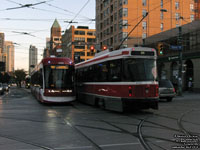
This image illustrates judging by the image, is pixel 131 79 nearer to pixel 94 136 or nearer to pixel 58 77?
pixel 94 136

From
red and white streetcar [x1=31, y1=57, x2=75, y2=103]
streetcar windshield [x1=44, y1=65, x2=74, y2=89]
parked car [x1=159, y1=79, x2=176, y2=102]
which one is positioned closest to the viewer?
red and white streetcar [x1=31, y1=57, x2=75, y2=103]

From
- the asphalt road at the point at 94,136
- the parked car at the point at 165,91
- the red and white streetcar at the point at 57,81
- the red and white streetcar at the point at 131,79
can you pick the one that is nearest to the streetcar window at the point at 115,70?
the red and white streetcar at the point at 131,79

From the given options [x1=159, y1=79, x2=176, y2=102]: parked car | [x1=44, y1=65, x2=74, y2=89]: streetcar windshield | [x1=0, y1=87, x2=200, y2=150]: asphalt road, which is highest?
[x1=44, y1=65, x2=74, y2=89]: streetcar windshield

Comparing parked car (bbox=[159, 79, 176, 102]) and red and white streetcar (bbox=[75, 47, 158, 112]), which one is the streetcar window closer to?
red and white streetcar (bbox=[75, 47, 158, 112])

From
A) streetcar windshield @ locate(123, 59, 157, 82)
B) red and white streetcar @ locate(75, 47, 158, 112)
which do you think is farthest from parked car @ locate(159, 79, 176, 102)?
streetcar windshield @ locate(123, 59, 157, 82)

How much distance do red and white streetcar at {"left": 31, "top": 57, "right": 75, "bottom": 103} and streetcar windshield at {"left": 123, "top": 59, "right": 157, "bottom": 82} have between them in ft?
18.2

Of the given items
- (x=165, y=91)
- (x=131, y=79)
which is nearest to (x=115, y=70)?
(x=131, y=79)

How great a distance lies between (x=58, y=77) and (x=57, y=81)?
27 cm

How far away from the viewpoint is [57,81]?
53.0 feet

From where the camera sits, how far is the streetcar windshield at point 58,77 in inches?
630

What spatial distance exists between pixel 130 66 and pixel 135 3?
50.6 meters

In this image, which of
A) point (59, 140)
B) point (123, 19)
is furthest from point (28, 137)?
point (123, 19)

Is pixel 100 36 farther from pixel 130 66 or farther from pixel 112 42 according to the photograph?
pixel 130 66

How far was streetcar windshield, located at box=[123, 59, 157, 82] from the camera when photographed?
38.2 feet
